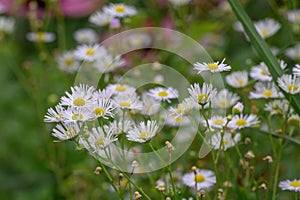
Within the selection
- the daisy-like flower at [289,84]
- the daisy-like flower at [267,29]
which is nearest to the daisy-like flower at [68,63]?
the daisy-like flower at [267,29]

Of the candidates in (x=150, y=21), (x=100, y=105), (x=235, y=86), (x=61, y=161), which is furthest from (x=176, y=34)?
(x=100, y=105)

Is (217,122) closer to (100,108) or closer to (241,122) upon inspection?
(241,122)

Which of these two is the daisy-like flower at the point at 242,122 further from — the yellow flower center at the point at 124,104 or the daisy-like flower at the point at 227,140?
the yellow flower center at the point at 124,104

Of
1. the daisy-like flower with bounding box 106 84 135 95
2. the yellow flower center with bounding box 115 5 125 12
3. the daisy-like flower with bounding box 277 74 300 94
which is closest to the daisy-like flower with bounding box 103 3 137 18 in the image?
the yellow flower center with bounding box 115 5 125 12

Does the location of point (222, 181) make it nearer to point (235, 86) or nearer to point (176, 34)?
point (235, 86)

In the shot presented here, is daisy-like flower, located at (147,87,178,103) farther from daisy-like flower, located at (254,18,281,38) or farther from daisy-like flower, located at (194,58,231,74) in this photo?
daisy-like flower, located at (254,18,281,38)

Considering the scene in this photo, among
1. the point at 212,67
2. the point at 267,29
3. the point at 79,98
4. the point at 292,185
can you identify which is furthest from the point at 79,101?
the point at 267,29
